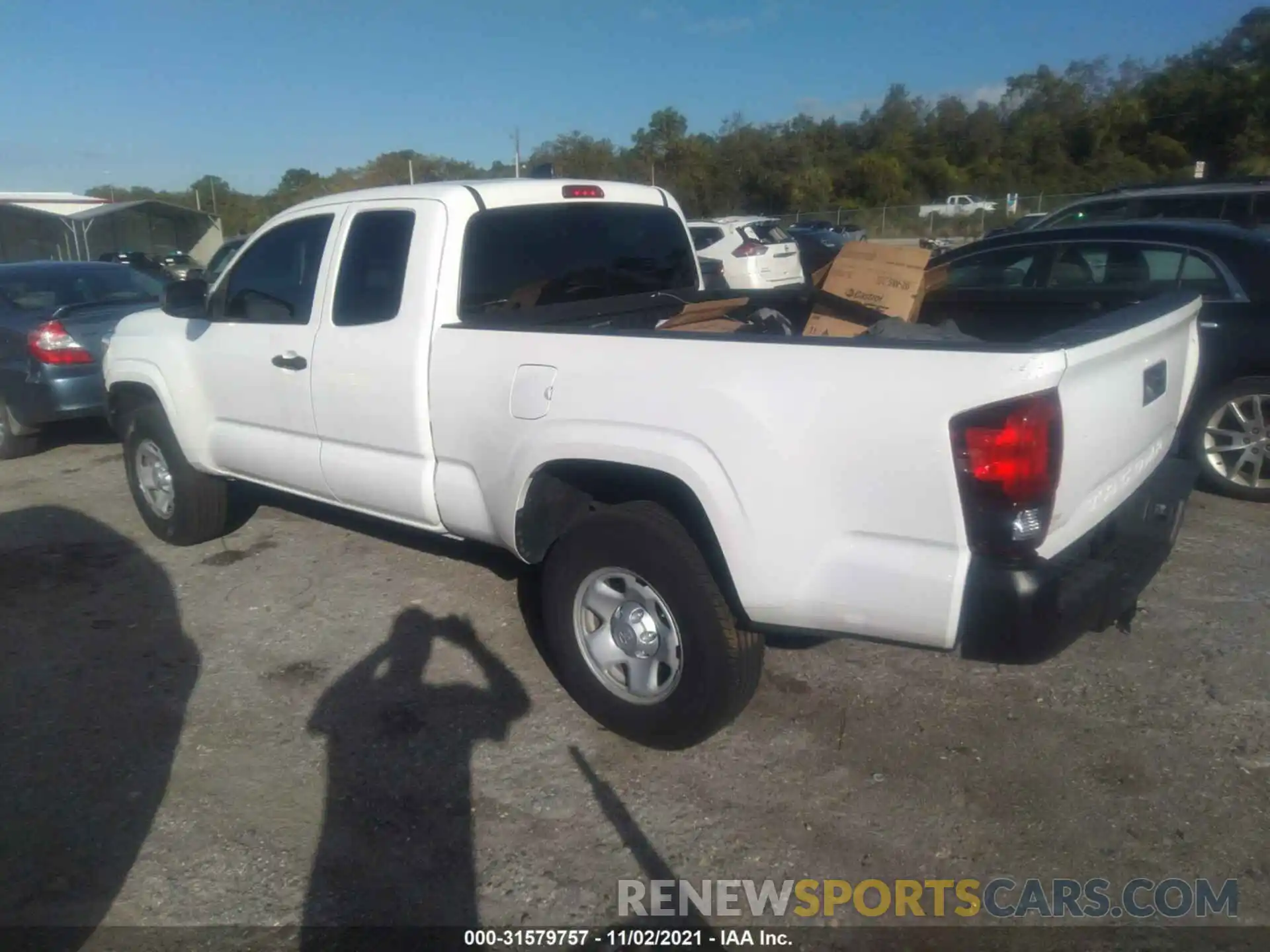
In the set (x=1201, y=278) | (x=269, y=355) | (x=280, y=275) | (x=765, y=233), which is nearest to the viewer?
(x=269, y=355)

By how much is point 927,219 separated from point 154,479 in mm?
41495

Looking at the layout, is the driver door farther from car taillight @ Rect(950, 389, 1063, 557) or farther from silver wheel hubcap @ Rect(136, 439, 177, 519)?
car taillight @ Rect(950, 389, 1063, 557)

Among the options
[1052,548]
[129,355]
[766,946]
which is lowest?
[766,946]

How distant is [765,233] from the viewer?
18.0 meters

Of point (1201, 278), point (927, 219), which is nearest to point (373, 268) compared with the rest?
point (1201, 278)

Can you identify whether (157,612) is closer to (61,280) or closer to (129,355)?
(129,355)

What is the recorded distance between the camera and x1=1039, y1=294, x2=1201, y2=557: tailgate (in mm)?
2664

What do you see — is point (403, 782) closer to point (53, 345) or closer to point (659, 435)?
point (659, 435)

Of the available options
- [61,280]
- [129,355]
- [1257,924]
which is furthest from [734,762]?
[61,280]

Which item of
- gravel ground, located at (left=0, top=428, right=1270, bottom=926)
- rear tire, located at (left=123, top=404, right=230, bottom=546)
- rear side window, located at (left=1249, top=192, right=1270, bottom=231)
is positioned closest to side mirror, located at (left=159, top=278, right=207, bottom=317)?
rear tire, located at (left=123, top=404, right=230, bottom=546)

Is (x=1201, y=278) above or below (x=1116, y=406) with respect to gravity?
above

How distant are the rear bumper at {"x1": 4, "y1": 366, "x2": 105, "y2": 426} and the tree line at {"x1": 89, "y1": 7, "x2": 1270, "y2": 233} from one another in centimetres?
4153

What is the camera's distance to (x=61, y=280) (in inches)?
337

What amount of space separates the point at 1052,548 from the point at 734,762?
1366 millimetres
